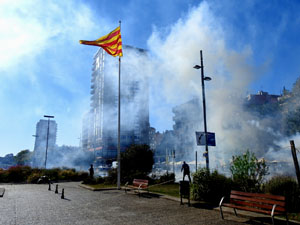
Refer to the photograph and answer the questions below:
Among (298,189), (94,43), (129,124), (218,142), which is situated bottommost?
(298,189)

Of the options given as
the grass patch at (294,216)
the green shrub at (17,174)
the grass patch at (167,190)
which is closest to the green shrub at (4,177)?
the green shrub at (17,174)

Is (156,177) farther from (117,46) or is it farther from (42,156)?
(42,156)

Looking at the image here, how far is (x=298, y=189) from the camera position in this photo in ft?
19.5

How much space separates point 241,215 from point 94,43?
1059cm

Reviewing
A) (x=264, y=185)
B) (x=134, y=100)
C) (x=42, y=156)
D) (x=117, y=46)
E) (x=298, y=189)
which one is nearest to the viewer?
(x=298, y=189)

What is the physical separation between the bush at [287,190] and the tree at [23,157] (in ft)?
247

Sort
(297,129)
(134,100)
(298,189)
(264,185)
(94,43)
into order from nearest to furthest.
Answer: (298,189)
(264,185)
(94,43)
(297,129)
(134,100)

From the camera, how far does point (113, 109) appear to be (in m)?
72.1

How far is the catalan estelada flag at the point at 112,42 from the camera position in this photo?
489 inches

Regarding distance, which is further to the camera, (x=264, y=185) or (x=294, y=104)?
(x=294, y=104)

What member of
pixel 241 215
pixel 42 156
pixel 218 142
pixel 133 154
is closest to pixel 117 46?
pixel 133 154

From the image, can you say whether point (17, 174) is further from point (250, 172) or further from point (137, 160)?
point (250, 172)

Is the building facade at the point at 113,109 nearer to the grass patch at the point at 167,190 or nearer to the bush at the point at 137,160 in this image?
the bush at the point at 137,160

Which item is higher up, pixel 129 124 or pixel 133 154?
pixel 129 124
